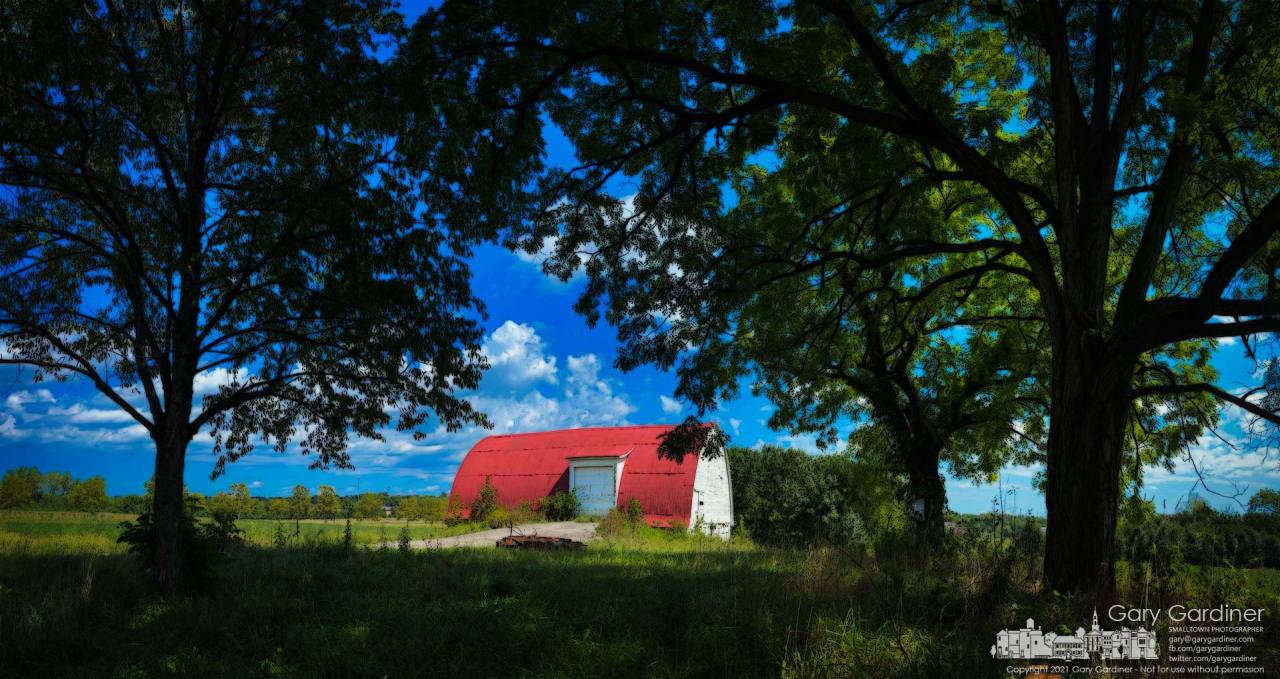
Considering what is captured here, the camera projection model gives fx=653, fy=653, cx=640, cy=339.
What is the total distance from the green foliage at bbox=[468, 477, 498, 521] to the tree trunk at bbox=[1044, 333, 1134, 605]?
24.3 meters

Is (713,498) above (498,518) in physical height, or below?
above

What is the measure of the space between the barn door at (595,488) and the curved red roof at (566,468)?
0.59 metres

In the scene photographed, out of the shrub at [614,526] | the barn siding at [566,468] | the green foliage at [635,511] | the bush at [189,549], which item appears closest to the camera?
the bush at [189,549]

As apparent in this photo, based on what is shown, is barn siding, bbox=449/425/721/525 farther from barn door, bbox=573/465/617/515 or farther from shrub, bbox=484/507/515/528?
shrub, bbox=484/507/515/528

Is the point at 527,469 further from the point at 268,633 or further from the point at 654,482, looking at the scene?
the point at 268,633

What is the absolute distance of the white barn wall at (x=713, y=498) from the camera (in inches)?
1095

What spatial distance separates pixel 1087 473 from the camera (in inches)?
306

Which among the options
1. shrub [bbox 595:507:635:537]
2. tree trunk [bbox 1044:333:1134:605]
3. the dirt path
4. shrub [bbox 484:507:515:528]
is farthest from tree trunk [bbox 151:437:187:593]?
shrub [bbox 484:507:515:528]

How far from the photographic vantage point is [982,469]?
18266mm

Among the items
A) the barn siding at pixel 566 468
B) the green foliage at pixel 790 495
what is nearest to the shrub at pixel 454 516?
the barn siding at pixel 566 468

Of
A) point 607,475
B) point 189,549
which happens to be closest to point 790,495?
point 607,475

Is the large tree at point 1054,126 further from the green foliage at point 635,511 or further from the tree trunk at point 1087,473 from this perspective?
the green foliage at point 635,511

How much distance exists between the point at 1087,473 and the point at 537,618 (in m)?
6.73

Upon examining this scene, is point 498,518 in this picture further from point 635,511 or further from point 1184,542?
point 1184,542
